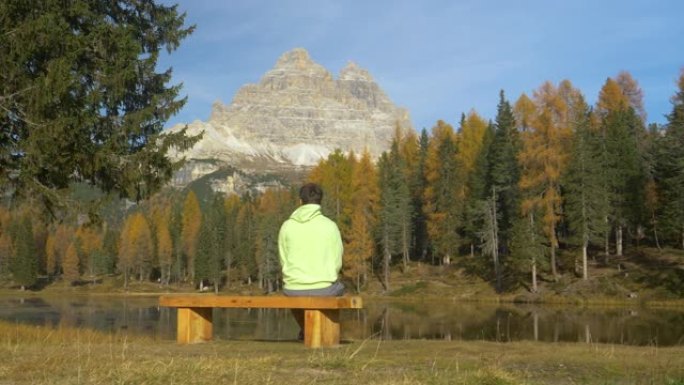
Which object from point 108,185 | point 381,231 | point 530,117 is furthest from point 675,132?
point 108,185

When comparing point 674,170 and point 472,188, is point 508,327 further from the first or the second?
point 472,188

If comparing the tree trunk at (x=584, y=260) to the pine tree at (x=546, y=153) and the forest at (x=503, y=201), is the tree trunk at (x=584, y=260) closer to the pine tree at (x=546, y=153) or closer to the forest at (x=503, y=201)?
the forest at (x=503, y=201)

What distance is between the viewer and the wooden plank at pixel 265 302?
26.0 ft

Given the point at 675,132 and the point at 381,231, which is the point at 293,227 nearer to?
the point at 675,132

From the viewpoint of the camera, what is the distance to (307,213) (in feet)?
27.9

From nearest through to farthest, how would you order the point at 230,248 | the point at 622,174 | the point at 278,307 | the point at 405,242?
the point at 278,307
the point at 622,174
the point at 405,242
the point at 230,248

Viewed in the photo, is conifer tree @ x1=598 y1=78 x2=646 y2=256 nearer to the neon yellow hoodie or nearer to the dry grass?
the dry grass

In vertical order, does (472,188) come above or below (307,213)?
above

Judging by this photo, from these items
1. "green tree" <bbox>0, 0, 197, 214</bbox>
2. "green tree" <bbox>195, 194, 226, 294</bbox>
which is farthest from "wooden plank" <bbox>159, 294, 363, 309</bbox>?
"green tree" <bbox>195, 194, 226, 294</bbox>

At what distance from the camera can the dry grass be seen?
209 inches

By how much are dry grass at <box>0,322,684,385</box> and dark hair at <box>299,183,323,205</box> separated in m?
1.92

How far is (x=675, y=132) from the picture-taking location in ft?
141

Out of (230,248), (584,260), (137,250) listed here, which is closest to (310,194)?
(584,260)

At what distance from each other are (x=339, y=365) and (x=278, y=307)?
7.63ft
